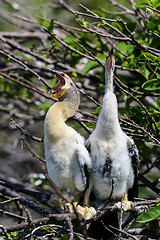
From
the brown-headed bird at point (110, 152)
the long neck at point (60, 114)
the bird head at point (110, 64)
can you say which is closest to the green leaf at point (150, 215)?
the brown-headed bird at point (110, 152)

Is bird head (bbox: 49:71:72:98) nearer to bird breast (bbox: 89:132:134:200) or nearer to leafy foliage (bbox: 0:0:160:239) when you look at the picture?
leafy foliage (bbox: 0:0:160:239)

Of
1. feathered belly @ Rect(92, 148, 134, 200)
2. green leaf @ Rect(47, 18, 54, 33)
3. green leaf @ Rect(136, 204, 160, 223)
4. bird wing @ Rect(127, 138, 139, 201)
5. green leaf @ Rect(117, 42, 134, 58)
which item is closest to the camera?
green leaf @ Rect(136, 204, 160, 223)

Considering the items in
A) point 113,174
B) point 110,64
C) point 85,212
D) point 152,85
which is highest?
point 110,64

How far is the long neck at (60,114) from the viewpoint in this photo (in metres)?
2.80

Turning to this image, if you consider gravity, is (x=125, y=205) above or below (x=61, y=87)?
below

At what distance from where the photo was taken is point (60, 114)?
9.52 feet

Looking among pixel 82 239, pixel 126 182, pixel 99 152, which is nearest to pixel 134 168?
pixel 126 182

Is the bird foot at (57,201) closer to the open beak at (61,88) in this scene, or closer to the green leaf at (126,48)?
the open beak at (61,88)

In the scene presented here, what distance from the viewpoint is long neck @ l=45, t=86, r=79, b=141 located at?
2805 millimetres

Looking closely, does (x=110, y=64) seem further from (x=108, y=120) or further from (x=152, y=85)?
(x=152, y=85)

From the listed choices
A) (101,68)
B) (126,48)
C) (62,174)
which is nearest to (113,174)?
(62,174)

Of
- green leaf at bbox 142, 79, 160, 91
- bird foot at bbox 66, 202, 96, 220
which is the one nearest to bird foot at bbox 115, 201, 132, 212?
bird foot at bbox 66, 202, 96, 220

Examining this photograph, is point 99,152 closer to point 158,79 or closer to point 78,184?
point 78,184

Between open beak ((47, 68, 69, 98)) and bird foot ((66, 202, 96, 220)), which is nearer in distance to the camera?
bird foot ((66, 202, 96, 220))
